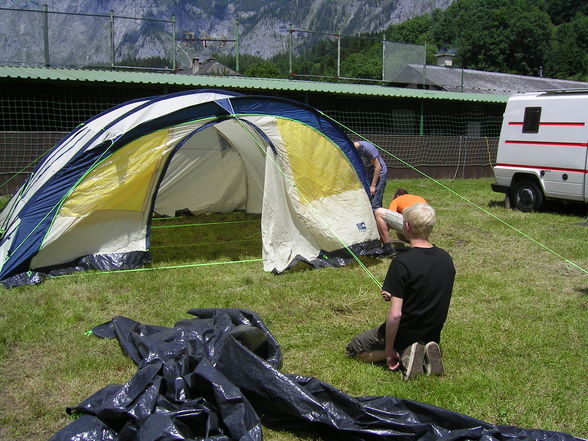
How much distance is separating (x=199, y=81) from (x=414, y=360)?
10.5 metres

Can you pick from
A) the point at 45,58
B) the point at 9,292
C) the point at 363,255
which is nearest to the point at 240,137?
the point at 363,255

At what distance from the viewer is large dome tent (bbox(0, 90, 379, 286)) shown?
19.0ft

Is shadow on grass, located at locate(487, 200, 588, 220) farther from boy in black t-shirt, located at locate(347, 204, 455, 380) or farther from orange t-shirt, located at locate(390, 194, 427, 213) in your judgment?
boy in black t-shirt, located at locate(347, 204, 455, 380)

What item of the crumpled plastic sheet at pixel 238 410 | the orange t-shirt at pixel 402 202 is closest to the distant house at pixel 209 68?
the orange t-shirt at pixel 402 202

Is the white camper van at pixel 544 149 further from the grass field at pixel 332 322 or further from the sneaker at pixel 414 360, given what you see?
the sneaker at pixel 414 360

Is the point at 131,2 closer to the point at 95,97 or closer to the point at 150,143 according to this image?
the point at 95,97

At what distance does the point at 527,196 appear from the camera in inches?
407

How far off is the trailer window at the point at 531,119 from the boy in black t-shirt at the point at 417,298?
7.21m

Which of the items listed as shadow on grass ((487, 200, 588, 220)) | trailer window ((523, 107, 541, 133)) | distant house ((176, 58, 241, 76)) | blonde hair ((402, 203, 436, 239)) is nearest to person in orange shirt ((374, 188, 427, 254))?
blonde hair ((402, 203, 436, 239))

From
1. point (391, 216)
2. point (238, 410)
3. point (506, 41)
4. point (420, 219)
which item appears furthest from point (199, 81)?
point (506, 41)

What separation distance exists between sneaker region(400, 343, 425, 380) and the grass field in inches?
2.5

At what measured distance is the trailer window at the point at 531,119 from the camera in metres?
10.0

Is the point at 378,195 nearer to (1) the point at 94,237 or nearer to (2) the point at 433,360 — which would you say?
(1) the point at 94,237

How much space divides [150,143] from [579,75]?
5703 centimetres
